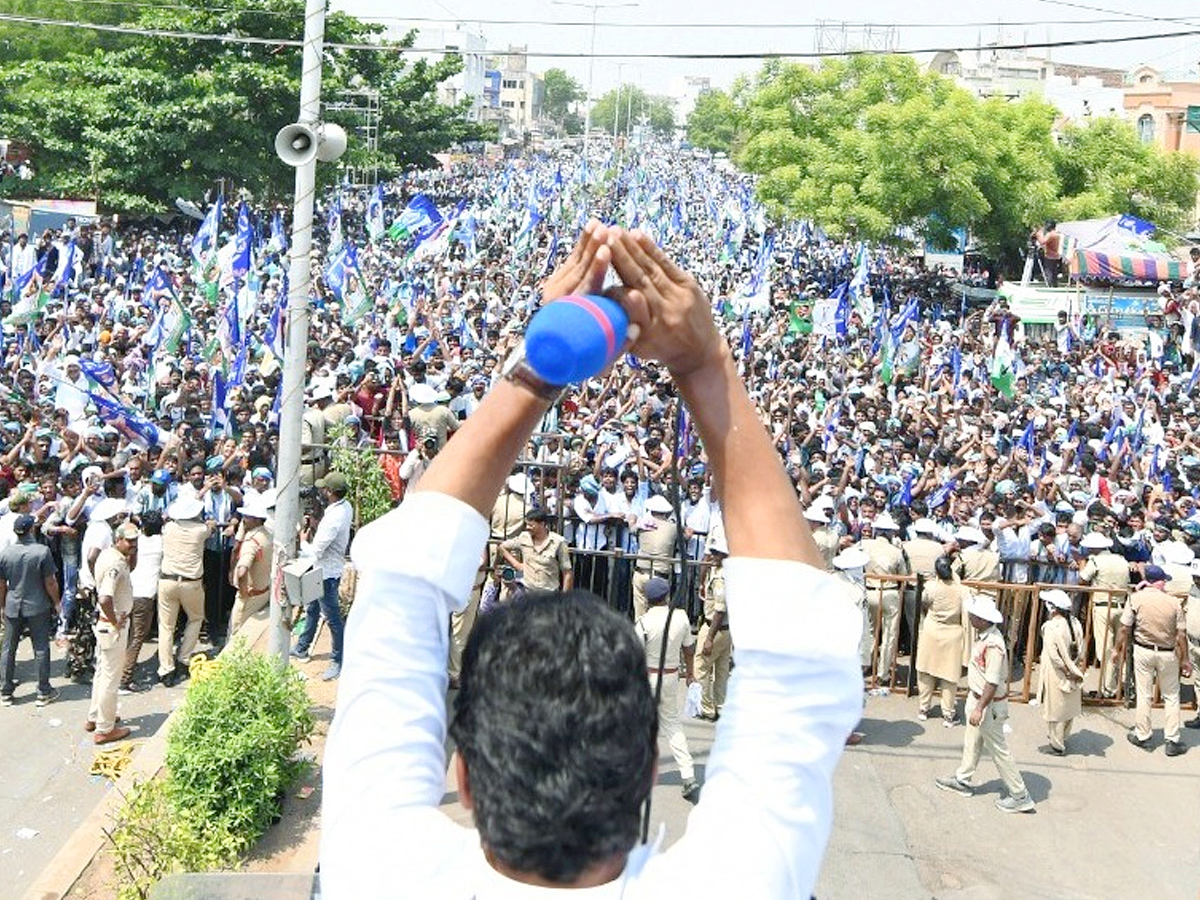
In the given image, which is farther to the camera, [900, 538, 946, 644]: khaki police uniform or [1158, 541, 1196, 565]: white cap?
[900, 538, 946, 644]: khaki police uniform

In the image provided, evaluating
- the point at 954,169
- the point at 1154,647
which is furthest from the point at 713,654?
the point at 954,169

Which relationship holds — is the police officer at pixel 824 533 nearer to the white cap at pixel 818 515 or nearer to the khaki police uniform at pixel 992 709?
the white cap at pixel 818 515

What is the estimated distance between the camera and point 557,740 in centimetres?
120

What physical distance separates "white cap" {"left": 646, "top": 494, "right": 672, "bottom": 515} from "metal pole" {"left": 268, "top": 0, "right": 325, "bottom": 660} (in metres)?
3.26

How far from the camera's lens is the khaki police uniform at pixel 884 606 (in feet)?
31.4

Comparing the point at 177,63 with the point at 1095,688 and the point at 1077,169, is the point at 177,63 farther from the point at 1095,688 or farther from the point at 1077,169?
the point at 1095,688

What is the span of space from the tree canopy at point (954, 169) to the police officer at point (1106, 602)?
1959 cm

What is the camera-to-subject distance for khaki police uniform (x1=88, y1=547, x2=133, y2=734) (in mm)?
8406

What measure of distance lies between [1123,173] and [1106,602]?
74.9 ft

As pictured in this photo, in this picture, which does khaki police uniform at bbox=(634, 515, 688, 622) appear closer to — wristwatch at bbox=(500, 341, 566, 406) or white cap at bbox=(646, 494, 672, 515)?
white cap at bbox=(646, 494, 672, 515)

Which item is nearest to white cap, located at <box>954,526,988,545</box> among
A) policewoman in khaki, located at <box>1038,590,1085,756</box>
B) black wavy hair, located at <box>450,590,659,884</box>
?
policewoman in khaki, located at <box>1038,590,1085,756</box>

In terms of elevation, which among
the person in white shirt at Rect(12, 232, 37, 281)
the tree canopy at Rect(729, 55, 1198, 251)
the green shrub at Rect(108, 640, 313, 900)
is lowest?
the green shrub at Rect(108, 640, 313, 900)

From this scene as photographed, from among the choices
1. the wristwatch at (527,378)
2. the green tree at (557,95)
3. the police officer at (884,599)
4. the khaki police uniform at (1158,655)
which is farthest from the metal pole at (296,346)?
the green tree at (557,95)

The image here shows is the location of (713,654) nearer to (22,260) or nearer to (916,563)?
(916,563)
